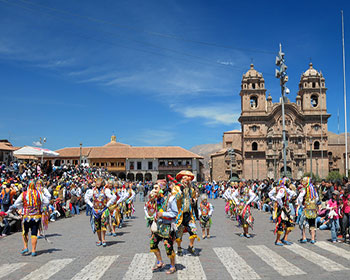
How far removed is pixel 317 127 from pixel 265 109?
32.0 ft

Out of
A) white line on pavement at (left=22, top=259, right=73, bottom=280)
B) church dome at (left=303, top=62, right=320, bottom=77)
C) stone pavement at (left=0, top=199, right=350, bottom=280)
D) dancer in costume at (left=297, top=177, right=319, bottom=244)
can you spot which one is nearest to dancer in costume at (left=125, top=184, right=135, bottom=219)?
stone pavement at (left=0, top=199, right=350, bottom=280)

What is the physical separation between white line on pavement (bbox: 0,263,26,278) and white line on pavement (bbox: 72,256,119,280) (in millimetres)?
1416

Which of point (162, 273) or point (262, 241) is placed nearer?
point (162, 273)

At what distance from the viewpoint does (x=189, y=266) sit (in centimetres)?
670

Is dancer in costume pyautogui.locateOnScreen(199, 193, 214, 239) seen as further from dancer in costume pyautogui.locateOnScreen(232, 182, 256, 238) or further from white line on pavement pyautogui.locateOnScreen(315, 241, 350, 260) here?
white line on pavement pyautogui.locateOnScreen(315, 241, 350, 260)

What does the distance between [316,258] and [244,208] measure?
3130 mm

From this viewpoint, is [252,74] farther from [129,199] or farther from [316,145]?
[129,199]

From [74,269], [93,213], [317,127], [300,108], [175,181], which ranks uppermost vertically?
[300,108]

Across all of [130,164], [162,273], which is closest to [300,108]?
[130,164]

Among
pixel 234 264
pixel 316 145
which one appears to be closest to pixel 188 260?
pixel 234 264

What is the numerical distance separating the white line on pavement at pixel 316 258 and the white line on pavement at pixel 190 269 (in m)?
2.43

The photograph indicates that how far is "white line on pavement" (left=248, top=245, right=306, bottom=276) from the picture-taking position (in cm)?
619

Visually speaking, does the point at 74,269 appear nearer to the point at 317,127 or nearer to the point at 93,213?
the point at 93,213

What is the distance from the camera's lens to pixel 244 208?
10.1 meters
